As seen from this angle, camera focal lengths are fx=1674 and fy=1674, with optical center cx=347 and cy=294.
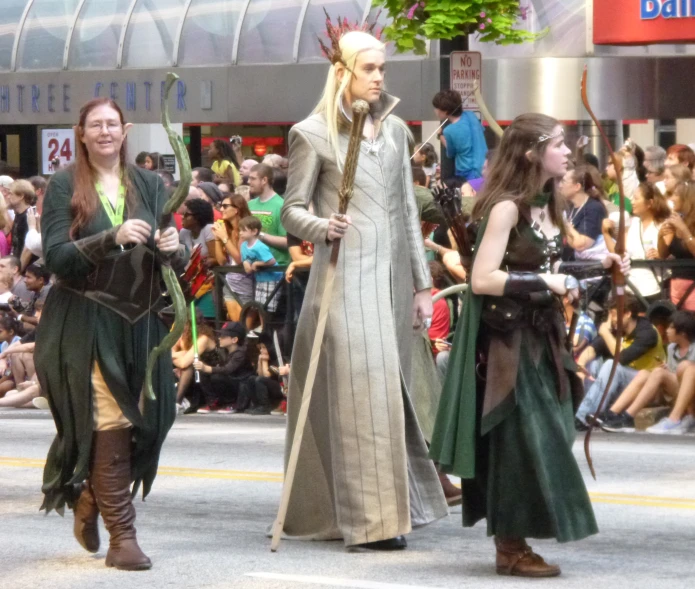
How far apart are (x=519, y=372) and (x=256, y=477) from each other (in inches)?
143

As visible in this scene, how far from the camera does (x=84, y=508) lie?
7.09 meters

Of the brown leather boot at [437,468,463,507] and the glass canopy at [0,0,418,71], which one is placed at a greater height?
the glass canopy at [0,0,418,71]

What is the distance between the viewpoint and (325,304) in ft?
23.3

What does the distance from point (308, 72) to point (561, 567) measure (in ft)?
61.6

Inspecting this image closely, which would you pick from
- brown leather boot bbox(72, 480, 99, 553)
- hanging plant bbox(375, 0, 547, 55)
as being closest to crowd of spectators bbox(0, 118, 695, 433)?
hanging plant bbox(375, 0, 547, 55)

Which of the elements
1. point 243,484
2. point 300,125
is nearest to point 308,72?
point 243,484

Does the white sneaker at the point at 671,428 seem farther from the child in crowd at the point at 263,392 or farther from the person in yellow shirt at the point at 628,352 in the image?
the child in crowd at the point at 263,392

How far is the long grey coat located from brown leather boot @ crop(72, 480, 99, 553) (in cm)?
94

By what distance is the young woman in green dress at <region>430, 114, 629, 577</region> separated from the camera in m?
6.50

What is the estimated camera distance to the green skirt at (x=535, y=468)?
648 centimetres

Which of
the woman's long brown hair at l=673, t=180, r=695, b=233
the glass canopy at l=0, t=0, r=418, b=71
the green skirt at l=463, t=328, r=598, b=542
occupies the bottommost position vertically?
the green skirt at l=463, t=328, r=598, b=542

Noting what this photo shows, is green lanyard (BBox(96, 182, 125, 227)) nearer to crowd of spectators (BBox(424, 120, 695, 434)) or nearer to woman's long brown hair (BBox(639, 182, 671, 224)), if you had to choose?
crowd of spectators (BBox(424, 120, 695, 434))

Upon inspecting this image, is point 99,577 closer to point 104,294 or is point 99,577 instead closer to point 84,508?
point 84,508

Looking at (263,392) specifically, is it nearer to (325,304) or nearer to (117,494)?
(325,304)
